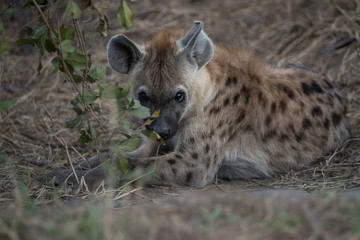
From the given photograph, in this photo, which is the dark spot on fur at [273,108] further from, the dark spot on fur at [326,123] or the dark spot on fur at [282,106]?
the dark spot on fur at [326,123]

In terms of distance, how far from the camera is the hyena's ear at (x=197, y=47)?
11.7 ft

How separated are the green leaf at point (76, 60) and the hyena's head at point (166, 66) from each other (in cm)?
45

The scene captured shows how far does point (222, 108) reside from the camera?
12.4ft

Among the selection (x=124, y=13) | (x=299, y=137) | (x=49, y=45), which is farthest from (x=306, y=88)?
(x=49, y=45)

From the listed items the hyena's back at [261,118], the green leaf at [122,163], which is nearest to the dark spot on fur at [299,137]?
the hyena's back at [261,118]

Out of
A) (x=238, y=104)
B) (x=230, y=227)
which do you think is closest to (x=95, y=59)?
(x=238, y=104)

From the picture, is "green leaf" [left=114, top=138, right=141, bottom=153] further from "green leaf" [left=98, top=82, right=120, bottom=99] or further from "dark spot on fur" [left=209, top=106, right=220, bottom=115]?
"dark spot on fur" [left=209, top=106, right=220, bottom=115]

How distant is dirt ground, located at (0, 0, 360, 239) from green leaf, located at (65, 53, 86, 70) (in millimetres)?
201

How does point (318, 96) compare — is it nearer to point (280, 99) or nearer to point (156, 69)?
point (280, 99)

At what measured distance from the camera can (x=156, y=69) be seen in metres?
3.59

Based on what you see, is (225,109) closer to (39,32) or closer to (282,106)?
(282,106)

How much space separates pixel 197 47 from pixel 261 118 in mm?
744

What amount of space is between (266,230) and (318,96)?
2212mm

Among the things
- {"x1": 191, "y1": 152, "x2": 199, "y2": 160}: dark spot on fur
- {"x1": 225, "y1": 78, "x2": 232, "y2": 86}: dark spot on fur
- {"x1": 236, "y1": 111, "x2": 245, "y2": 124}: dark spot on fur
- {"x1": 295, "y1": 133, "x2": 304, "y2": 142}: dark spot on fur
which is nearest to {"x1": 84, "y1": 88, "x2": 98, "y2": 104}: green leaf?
{"x1": 191, "y1": 152, "x2": 199, "y2": 160}: dark spot on fur
